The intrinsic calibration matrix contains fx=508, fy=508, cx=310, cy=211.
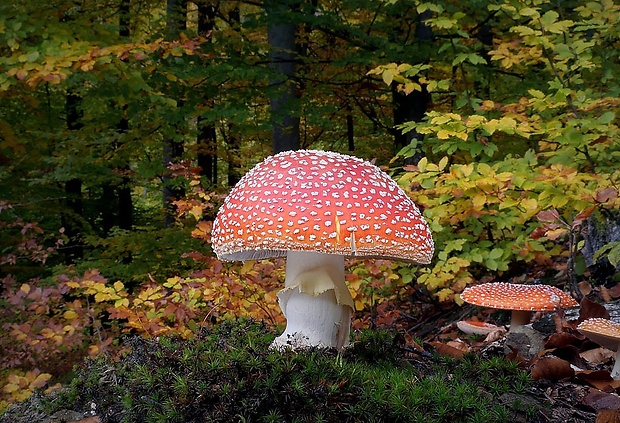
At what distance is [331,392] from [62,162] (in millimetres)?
8010

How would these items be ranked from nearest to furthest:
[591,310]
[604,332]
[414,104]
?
[604,332] → [591,310] → [414,104]

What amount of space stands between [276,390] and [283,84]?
22.3 feet

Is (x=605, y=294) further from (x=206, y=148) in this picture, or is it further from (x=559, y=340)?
(x=206, y=148)

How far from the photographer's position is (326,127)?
28.1ft

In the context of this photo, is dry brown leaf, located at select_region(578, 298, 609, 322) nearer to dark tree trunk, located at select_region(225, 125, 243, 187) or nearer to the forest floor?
the forest floor

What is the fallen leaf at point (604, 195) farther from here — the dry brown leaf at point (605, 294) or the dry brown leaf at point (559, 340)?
the dry brown leaf at point (605, 294)

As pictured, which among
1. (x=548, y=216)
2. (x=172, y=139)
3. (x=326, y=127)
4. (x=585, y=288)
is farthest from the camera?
(x=172, y=139)

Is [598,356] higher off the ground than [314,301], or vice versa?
[314,301]

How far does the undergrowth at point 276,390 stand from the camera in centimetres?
202

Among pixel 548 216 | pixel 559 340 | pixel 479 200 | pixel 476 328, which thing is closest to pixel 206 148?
pixel 479 200

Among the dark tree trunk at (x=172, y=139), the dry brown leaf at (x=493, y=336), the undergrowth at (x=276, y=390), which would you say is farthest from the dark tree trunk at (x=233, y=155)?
the undergrowth at (x=276, y=390)

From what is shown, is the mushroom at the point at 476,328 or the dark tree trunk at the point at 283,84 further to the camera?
the dark tree trunk at the point at 283,84

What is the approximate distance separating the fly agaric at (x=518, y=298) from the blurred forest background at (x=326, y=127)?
0.48m

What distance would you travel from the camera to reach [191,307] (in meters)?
5.01
